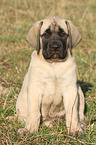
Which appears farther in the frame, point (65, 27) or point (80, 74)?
point (80, 74)

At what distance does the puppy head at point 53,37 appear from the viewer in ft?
12.2

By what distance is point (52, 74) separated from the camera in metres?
3.72

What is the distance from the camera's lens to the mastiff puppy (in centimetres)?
372

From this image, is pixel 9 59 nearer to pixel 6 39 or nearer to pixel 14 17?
pixel 6 39

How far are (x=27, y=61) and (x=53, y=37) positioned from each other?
260cm

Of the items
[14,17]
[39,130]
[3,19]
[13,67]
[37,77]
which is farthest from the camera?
[14,17]

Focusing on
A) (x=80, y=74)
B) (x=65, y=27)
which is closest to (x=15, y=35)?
(x=80, y=74)

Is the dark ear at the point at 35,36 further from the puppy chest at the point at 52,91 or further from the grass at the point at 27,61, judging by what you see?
the grass at the point at 27,61

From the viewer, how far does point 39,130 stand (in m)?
3.94

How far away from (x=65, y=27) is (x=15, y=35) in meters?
3.75

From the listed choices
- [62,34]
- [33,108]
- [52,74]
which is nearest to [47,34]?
[62,34]

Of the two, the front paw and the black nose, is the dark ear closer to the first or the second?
the black nose

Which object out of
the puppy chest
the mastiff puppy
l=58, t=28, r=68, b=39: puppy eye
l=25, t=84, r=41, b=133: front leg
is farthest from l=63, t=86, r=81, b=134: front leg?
l=58, t=28, r=68, b=39: puppy eye

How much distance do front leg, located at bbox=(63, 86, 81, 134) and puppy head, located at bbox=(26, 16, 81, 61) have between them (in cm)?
50
